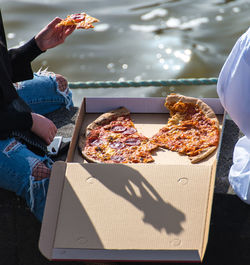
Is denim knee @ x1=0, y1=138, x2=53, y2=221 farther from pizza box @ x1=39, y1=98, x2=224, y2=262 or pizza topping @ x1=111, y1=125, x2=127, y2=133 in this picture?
pizza topping @ x1=111, y1=125, x2=127, y2=133

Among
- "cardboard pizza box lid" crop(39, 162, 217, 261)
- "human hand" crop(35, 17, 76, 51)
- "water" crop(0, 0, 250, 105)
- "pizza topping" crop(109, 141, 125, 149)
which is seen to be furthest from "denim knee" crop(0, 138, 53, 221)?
"water" crop(0, 0, 250, 105)

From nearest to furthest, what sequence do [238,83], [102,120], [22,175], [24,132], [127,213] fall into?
1. [127,213]
2. [238,83]
3. [22,175]
4. [24,132]
5. [102,120]

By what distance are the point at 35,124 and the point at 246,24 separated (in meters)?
4.13

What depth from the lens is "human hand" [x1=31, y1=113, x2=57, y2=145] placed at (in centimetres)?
216

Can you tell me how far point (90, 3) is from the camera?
19.9 ft

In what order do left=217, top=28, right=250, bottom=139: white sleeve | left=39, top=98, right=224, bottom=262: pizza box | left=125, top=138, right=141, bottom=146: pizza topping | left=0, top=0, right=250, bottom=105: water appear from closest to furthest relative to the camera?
left=39, top=98, right=224, bottom=262: pizza box → left=217, top=28, right=250, bottom=139: white sleeve → left=125, top=138, right=141, bottom=146: pizza topping → left=0, top=0, right=250, bottom=105: water

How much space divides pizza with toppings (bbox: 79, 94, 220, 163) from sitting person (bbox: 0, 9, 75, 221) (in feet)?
0.75

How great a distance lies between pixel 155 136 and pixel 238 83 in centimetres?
61

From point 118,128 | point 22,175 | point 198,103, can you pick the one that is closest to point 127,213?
point 22,175

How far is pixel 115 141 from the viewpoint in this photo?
242cm

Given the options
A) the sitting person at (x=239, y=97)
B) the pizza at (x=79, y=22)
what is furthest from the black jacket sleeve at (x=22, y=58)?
the sitting person at (x=239, y=97)

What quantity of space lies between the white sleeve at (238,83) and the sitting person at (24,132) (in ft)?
2.49

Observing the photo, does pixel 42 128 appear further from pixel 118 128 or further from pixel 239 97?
pixel 239 97

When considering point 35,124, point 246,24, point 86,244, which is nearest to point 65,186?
point 86,244
